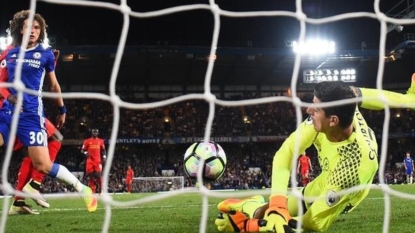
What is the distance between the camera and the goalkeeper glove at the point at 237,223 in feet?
11.3

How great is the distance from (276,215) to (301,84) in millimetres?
28449

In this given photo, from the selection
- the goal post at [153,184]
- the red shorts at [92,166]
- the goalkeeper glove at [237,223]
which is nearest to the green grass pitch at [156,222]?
the goalkeeper glove at [237,223]

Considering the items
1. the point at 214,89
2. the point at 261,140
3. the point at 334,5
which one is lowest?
the point at 261,140

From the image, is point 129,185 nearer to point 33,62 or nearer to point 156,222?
point 156,222

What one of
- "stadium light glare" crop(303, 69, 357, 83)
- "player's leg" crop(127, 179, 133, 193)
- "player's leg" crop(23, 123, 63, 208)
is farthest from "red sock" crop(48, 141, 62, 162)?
"stadium light glare" crop(303, 69, 357, 83)

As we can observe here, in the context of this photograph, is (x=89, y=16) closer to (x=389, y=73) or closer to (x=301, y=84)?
(x=301, y=84)

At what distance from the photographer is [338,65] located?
92.9 feet

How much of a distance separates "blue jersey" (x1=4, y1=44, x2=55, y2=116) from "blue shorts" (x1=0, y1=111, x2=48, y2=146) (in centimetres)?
6

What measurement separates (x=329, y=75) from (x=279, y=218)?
26.7m

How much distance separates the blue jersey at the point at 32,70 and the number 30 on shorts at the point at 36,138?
0.18 meters

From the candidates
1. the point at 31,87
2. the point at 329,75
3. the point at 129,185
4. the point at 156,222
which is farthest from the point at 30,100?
the point at 329,75

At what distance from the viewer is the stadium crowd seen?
84.2ft

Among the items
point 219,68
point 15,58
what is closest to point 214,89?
point 219,68

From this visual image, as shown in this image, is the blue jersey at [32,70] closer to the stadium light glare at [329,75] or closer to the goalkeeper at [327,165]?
the goalkeeper at [327,165]
